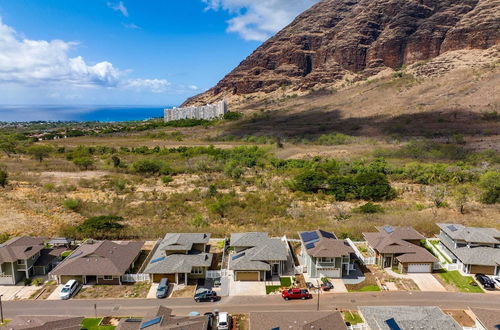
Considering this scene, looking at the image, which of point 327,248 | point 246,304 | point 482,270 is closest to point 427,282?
point 482,270

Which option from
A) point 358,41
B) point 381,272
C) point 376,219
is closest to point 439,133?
point 376,219

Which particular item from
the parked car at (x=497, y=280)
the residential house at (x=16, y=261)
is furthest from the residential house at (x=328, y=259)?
the residential house at (x=16, y=261)

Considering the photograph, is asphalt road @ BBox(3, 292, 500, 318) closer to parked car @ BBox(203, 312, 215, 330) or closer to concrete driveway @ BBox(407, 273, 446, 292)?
concrete driveway @ BBox(407, 273, 446, 292)

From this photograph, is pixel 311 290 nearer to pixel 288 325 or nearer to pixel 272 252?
pixel 272 252

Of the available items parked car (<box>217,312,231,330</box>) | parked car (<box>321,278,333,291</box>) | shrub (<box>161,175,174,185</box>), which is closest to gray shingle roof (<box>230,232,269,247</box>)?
parked car (<box>321,278,333,291</box>)

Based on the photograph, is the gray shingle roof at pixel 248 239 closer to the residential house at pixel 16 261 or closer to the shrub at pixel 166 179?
the residential house at pixel 16 261

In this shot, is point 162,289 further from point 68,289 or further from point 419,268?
point 419,268
